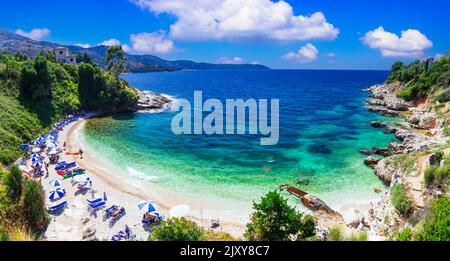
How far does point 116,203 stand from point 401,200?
79.4 ft

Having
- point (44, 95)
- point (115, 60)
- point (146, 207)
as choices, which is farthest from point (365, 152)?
point (115, 60)

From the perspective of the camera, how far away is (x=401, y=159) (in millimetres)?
33938

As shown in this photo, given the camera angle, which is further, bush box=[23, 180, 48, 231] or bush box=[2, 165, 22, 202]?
bush box=[2, 165, 22, 202]

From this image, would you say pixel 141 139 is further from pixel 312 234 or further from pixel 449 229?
pixel 449 229

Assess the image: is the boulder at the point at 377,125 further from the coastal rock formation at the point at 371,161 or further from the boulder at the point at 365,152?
the coastal rock formation at the point at 371,161

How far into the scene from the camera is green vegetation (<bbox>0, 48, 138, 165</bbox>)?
4256 centimetres

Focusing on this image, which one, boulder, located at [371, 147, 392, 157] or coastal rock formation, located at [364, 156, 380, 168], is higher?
boulder, located at [371, 147, 392, 157]

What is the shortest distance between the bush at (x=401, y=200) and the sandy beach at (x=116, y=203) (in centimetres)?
1200

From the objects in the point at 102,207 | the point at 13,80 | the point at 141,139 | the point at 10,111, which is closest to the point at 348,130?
the point at 141,139

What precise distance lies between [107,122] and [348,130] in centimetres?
4970

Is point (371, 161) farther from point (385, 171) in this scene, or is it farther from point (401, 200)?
point (401, 200)

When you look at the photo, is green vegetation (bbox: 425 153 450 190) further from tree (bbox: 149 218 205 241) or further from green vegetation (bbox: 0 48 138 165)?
green vegetation (bbox: 0 48 138 165)

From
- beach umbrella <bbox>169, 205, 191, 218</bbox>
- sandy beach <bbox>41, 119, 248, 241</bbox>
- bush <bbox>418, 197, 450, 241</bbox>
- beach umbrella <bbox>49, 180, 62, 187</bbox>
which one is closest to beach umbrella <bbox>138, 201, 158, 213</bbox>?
sandy beach <bbox>41, 119, 248, 241</bbox>

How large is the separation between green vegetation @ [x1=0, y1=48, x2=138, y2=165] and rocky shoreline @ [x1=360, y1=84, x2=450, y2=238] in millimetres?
39532
